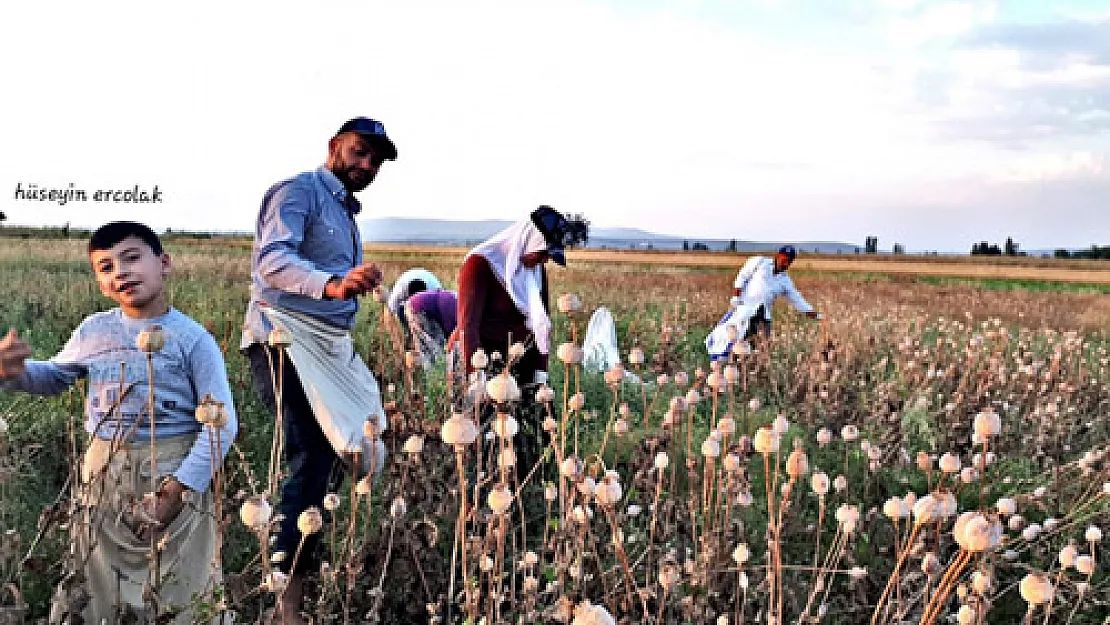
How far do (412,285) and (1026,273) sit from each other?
3466cm

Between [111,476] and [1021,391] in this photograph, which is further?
[1021,391]

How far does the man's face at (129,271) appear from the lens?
2.04 metres

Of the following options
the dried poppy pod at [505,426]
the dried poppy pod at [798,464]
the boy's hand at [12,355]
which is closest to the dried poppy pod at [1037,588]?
the dried poppy pod at [798,464]

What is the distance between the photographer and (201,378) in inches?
83.1

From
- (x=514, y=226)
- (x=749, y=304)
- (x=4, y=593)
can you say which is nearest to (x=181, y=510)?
(x=4, y=593)

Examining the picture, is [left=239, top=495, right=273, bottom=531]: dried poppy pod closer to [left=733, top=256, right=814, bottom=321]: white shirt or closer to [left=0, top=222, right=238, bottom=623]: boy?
[left=0, top=222, right=238, bottom=623]: boy

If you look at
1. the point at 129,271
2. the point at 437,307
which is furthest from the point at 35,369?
the point at 437,307

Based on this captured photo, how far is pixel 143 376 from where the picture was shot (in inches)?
81.4

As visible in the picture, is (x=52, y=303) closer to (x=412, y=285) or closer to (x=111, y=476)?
(x=412, y=285)

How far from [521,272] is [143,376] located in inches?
77.3

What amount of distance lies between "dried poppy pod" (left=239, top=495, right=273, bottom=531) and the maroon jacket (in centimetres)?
238

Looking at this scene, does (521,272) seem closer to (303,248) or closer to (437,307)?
(303,248)

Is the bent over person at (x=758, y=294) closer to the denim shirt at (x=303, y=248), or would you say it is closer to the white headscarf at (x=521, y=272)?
the white headscarf at (x=521, y=272)

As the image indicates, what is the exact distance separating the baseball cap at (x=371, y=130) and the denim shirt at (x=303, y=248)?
17cm
